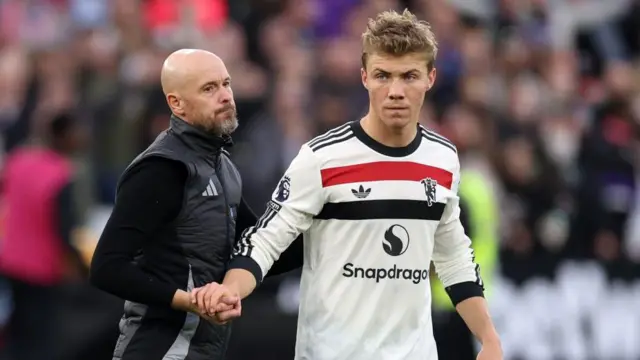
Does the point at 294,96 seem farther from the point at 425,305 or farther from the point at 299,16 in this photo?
the point at 425,305

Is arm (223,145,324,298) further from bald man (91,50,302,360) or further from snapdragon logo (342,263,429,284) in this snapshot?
snapdragon logo (342,263,429,284)

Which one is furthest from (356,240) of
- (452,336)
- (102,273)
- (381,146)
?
(452,336)

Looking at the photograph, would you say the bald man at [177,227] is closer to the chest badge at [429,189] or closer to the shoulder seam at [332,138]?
the shoulder seam at [332,138]

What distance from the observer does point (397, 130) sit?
626 centimetres

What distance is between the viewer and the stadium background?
→ 12305mm

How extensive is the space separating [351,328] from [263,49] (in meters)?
8.58

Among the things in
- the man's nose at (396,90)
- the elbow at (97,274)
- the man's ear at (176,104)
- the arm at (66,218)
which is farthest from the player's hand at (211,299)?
the arm at (66,218)

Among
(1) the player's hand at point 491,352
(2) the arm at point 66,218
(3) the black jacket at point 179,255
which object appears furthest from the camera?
(2) the arm at point 66,218

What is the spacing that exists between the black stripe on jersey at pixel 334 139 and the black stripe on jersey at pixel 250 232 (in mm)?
297

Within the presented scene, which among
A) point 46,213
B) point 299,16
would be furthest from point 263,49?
point 46,213

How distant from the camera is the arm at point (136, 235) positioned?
5879mm

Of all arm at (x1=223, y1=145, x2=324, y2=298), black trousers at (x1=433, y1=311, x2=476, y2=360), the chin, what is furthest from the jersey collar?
black trousers at (x1=433, y1=311, x2=476, y2=360)

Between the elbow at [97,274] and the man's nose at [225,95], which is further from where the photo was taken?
the man's nose at [225,95]

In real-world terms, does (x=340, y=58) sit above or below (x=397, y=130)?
above
